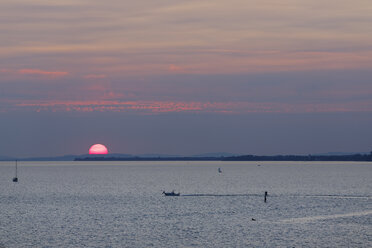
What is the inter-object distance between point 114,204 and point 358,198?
57.7 meters

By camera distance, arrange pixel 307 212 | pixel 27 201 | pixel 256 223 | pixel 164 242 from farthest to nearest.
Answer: pixel 27 201 → pixel 307 212 → pixel 256 223 → pixel 164 242

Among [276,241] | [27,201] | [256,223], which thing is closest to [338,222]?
[256,223]

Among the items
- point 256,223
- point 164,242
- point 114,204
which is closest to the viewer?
point 164,242

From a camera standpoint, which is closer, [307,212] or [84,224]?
[84,224]

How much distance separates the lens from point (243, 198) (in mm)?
144875

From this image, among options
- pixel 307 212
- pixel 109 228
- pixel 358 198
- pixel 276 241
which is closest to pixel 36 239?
pixel 109 228

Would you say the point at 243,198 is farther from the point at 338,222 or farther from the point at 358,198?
the point at 338,222

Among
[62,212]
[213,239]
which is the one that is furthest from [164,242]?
[62,212]

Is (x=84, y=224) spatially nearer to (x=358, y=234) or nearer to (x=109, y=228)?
(x=109, y=228)

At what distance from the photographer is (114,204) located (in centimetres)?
12838

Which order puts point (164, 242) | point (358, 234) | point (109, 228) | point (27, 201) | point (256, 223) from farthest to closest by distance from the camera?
point (27, 201)
point (256, 223)
point (109, 228)
point (358, 234)
point (164, 242)

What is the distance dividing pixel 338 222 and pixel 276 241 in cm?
2351

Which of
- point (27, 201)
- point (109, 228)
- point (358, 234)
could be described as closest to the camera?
point (358, 234)

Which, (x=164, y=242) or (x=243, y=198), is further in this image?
(x=243, y=198)
